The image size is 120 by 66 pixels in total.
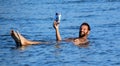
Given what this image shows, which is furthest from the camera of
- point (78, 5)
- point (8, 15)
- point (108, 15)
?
point (78, 5)

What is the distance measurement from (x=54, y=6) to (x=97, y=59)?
1921cm

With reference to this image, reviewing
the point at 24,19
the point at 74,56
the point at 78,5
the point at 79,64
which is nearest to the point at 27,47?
the point at 74,56

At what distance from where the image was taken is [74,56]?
1684 cm

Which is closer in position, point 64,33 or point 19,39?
point 19,39

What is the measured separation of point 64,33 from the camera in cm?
2248

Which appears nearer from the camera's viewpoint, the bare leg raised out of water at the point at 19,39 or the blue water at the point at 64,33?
the blue water at the point at 64,33

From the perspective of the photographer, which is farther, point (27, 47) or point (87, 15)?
point (87, 15)

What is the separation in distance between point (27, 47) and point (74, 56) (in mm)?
2196

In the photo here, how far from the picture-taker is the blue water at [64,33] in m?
16.3

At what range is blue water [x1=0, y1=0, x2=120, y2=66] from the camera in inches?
642

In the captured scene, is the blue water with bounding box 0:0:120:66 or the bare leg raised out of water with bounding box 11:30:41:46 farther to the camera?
the bare leg raised out of water with bounding box 11:30:41:46

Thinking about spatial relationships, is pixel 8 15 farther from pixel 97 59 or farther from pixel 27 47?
pixel 97 59

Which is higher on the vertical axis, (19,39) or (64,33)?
(19,39)

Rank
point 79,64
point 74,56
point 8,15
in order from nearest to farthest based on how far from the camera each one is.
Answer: point 79,64 → point 74,56 → point 8,15
